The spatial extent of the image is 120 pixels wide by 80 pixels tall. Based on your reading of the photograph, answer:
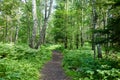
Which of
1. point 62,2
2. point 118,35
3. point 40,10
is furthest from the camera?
point 40,10

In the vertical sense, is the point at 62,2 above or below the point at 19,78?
above

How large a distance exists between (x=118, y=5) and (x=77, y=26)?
22217mm

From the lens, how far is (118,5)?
1220 cm

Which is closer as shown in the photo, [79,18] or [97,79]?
[97,79]

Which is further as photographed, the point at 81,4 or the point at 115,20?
the point at 81,4

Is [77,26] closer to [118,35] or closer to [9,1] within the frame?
[9,1]

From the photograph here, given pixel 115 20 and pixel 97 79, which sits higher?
pixel 115 20

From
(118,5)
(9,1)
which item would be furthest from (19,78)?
(9,1)

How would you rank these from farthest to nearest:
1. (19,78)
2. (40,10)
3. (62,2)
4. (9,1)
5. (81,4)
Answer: (40,10) < (62,2) < (81,4) < (9,1) < (19,78)

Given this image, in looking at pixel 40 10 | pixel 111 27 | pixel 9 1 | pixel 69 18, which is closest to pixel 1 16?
pixel 9 1

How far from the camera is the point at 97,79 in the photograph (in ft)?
33.7

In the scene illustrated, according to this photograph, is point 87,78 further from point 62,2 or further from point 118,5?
point 62,2

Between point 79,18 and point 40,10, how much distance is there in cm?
1435

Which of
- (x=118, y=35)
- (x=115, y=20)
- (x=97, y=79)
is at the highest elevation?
(x=115, y=20)
